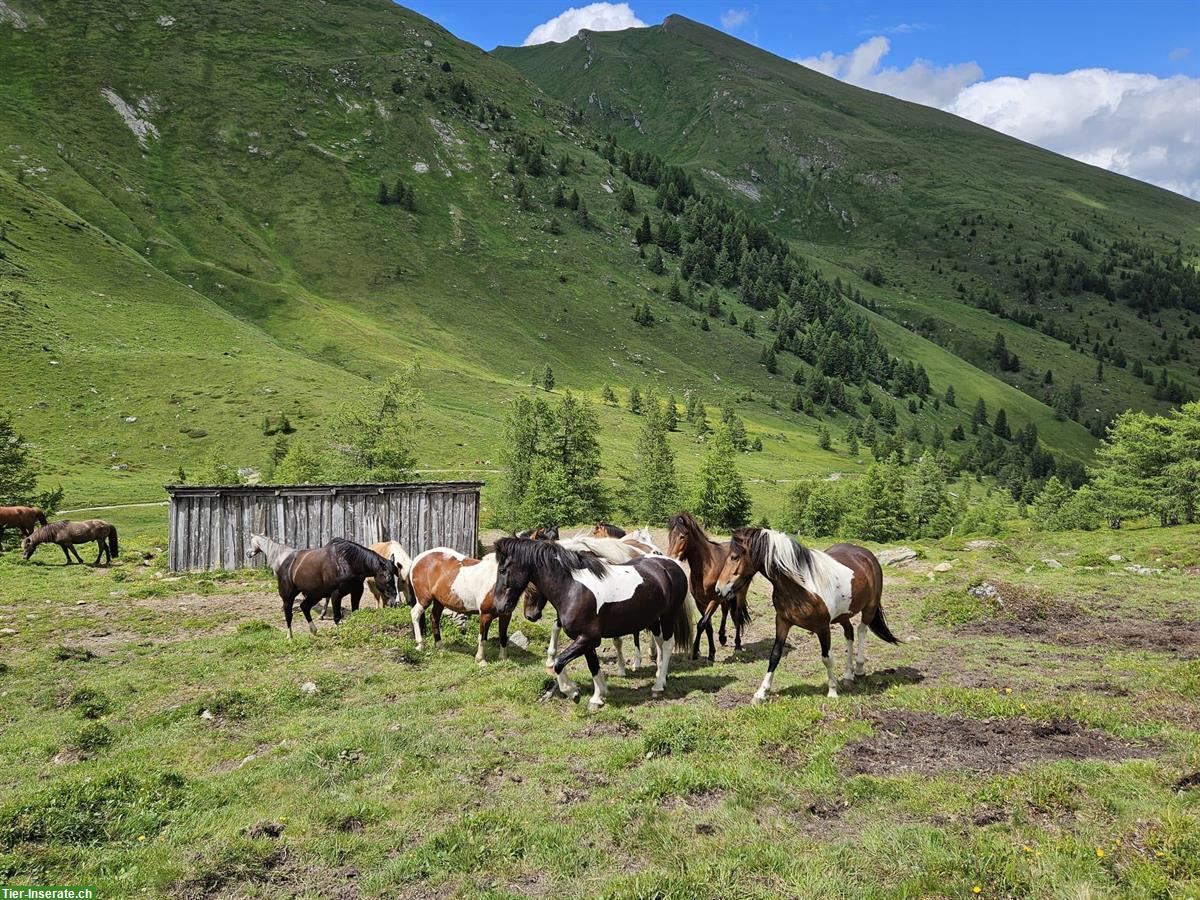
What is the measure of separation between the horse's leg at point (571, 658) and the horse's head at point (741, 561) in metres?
2.73

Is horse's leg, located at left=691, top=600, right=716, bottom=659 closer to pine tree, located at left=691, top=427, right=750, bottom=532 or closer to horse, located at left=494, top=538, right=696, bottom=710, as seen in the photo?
horse, located at left=494, top=538, right=696, bottom=710

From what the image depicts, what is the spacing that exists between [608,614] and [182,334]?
8827cm

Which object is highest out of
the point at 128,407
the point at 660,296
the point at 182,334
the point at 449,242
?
the point at 449,242

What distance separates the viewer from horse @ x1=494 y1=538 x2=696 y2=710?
11430mm

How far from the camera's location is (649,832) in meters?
7.15

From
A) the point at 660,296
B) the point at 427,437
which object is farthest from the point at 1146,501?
the point at 660,296

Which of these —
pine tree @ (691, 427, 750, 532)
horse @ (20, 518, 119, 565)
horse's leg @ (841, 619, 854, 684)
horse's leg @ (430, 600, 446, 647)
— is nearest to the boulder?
horse's leg @ (841, 619, 854, 684)

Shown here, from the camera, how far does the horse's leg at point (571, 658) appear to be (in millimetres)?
11195

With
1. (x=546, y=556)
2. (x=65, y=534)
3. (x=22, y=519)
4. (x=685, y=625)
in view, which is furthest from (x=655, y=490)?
(x=546, y=556)

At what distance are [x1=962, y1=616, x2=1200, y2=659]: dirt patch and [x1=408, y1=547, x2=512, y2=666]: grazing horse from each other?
12.8 meters

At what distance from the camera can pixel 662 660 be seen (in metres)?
12.5

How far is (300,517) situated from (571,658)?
2048 centimetres

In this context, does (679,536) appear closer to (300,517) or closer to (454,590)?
(454,590)

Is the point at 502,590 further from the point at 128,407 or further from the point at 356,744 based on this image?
the point at 128,407
